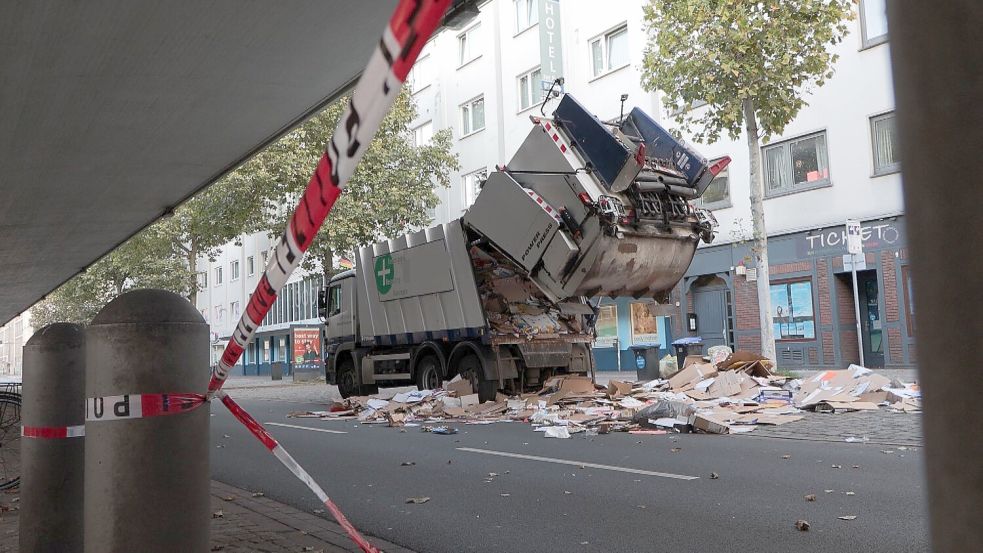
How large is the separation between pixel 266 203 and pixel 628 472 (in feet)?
83.2

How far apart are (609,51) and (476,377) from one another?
57.7ft

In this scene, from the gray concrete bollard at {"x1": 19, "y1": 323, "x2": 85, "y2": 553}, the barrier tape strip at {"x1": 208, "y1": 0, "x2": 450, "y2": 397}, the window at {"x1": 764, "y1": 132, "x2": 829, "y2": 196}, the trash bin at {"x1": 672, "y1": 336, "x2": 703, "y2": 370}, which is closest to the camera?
the barrier tape strip at {"x1": 208, "y1": 0, "x2": 450, "y2": 397}

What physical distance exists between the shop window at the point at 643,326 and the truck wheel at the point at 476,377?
13130mm

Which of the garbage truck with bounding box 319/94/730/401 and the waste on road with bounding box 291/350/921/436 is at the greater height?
the garbage truck with bounding box 319/94/730/401

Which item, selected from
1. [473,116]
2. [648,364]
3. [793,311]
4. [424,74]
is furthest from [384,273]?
[424,74]

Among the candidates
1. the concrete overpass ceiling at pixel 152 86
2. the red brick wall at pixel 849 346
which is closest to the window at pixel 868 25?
the red brick wall at pixel 849 346

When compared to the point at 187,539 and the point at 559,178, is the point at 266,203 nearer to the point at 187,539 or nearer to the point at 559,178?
the point at 559,178

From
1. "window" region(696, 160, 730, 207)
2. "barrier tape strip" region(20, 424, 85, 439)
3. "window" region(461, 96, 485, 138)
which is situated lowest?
"barrier tape strip" region(20, 424, 85, 439)

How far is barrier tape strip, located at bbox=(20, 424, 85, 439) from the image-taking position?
15.2ft

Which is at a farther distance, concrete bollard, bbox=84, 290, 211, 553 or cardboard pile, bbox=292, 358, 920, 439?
cardboard pile, bbox=292, 358, 920, 439

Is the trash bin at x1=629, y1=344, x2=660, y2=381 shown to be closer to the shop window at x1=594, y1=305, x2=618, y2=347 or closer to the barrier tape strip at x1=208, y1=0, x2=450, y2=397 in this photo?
the shop window at x1=594, y1=305, x2=618, y2=347

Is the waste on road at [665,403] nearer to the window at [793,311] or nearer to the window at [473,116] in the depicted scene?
the window at [793,311]

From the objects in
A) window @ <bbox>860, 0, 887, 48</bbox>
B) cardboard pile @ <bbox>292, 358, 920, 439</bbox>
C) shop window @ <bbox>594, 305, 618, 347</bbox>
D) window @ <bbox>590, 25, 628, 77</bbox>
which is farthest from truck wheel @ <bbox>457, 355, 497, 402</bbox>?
Result: window @ <bbox>590, 25, 628, 77</bbox>

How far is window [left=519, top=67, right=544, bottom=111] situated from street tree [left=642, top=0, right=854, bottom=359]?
1275 centimetres
